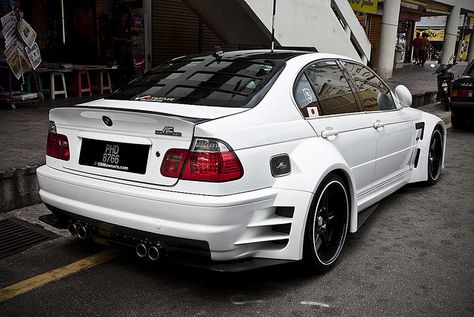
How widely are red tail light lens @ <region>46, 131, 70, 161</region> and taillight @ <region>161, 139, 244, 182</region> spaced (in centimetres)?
94

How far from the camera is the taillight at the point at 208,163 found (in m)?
2.64

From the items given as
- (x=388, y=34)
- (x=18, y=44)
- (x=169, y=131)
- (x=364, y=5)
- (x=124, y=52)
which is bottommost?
(x=169, y=131)

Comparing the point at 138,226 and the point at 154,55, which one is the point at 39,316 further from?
the point at 154,55

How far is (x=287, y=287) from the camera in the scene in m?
3.11

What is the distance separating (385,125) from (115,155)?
2.48m

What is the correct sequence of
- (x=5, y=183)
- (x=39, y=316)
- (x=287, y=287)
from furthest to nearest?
(x=5, y=183)
(x=287, y=287)
(x=39, y=316)

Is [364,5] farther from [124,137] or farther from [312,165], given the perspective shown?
[124,137]

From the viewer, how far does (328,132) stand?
340 centimetres

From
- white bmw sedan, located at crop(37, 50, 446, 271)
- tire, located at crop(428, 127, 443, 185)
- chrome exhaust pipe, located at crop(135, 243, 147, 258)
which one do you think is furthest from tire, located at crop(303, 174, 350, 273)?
tire, located at crop(428, 127, 443, 185)

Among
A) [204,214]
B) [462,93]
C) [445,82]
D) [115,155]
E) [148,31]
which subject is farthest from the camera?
[445,82]

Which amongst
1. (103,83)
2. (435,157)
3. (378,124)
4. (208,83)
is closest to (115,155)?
(208,83)

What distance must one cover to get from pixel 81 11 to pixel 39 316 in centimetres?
1015

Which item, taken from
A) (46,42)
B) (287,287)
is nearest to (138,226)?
(287,287)

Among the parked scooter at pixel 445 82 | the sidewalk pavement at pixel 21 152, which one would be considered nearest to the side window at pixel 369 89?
the sidewalk pavement at pixel 21 152
